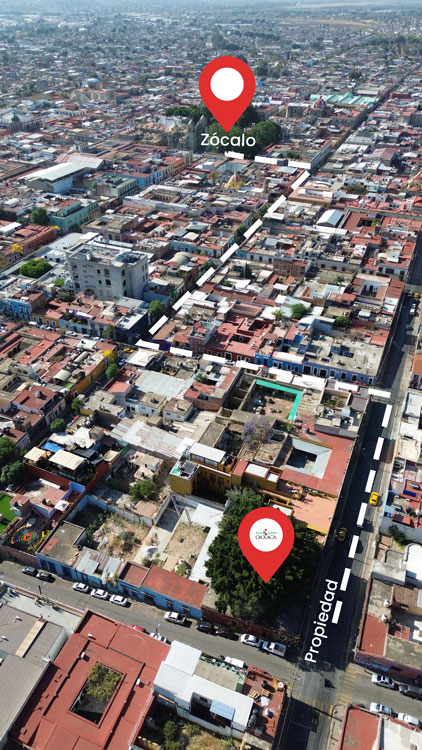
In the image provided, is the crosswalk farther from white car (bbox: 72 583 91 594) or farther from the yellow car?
white car (bbox: 72 583 91 594)

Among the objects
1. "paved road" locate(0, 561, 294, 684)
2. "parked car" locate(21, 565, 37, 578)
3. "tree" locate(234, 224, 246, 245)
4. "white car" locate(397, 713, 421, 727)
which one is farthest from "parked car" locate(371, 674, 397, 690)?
"tree" locate(234, 224, 246, 245)

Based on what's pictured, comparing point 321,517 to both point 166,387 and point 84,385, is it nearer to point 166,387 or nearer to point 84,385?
point 166,387

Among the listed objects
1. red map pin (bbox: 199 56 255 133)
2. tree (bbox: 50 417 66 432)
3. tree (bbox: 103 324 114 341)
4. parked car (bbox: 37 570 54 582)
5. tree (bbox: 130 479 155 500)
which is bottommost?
parked car (bbox: 37 570 54 582)

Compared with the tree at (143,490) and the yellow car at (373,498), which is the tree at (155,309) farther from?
the yellow car at (373,498)

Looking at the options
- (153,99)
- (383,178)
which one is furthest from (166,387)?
(153,99)

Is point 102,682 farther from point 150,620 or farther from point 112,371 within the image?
point 112,371

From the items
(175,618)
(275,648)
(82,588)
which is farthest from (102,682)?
(275,648)
